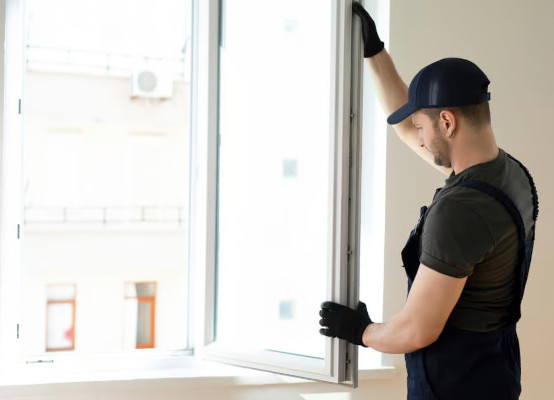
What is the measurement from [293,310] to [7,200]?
0.98 meters

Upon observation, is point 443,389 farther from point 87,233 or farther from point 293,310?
point 87,233

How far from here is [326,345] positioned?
1521mm

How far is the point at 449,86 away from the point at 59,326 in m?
5.88

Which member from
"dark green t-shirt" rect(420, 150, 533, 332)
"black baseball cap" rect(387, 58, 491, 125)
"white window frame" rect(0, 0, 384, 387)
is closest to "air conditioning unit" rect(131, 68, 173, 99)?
"white window frame" rect(0, 0, 384, 387)

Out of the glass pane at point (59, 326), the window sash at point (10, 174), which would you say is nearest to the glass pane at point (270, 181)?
the window sash at point (10, 174)

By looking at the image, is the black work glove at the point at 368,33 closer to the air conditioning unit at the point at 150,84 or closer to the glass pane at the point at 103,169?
the glass pane at the point at 103,169

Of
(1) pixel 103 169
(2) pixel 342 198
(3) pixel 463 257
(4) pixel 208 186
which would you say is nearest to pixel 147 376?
(4) pixel 208 186

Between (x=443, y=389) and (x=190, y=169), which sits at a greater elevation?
(x=190, y=169)

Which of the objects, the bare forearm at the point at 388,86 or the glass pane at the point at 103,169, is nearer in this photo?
the bare forearm at the point at 388,86

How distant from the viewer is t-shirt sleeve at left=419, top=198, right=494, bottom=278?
1.19 meters

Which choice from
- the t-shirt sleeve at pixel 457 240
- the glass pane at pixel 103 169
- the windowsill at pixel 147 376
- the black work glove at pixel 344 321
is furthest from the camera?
the glass pane at pixel 103 169

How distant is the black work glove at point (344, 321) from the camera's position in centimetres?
142

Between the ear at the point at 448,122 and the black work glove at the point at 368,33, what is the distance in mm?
339

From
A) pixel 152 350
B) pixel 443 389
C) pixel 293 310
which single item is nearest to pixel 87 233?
pixel 152 350
